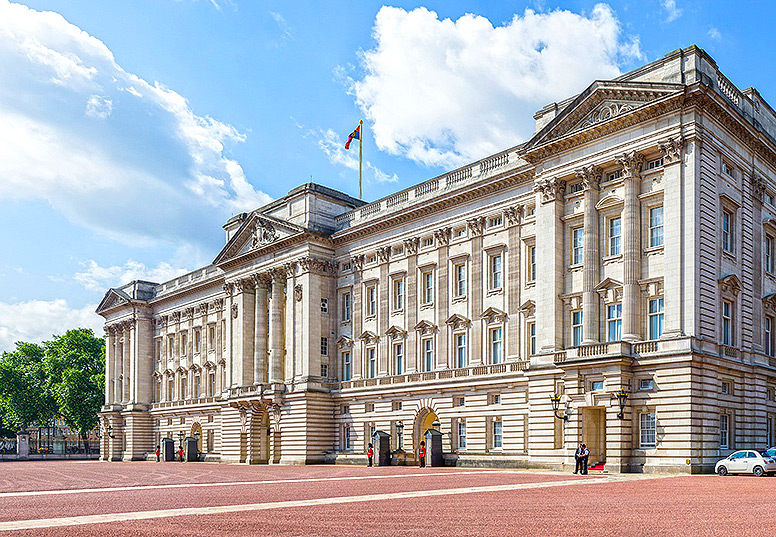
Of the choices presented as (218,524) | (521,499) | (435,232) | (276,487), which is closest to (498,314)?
(435,232)

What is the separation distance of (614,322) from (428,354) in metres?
18.9

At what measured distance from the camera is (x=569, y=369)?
47.7 meters

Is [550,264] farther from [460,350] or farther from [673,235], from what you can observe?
[460,350]

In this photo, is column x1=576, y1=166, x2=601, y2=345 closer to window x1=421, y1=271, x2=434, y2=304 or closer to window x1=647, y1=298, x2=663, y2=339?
window x1=647, y1=298, x2=663, y2=339

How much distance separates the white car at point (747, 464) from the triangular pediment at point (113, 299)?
78.1 m

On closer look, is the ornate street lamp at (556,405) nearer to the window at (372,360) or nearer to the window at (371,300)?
the window at (372,360)

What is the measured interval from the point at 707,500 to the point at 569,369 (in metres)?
22.4

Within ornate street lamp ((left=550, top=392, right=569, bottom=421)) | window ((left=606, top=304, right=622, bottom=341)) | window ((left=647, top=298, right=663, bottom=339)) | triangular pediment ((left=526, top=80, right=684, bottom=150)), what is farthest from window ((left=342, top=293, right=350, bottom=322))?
window ((left=647, top=298, right=663, bottom=339))

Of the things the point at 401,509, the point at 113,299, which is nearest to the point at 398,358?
the point at 401,509

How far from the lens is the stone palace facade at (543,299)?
4522cm

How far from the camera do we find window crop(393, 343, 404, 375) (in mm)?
66000

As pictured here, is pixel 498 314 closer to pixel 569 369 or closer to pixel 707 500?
pixel 569 369

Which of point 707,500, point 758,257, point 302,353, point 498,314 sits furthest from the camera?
point 302,353

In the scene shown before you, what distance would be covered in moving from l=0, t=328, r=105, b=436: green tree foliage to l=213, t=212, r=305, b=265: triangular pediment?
46.0 metres
